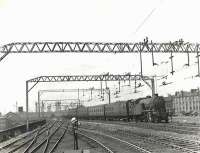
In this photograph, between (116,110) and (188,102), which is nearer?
(116,110)

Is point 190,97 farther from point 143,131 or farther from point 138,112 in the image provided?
point 143,131

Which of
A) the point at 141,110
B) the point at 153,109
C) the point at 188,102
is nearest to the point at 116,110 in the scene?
the point at 141,110

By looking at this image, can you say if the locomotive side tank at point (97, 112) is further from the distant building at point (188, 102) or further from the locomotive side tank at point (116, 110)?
the distant building at point (188, 102)

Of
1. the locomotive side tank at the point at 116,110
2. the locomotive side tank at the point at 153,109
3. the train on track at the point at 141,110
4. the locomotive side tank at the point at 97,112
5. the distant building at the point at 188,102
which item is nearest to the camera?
the locomotive side tank at the point at 153,109

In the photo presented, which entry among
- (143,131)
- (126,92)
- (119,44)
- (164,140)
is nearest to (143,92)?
(126,92)

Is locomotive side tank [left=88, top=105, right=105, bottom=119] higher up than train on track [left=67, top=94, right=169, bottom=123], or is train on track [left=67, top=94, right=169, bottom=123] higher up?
train on track [left=67, top=94, right=169, bottom=123]

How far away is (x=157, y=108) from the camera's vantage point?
3588cm

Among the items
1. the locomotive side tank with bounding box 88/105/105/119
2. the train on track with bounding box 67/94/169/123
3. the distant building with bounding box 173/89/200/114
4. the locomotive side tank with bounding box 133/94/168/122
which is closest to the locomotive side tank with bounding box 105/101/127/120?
the train on track with bounding box 67/94/169/123

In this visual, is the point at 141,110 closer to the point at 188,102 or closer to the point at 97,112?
the point at 97,112

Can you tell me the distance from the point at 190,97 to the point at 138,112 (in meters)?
72.3

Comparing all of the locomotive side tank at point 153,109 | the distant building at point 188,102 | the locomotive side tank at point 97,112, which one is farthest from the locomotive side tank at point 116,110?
the distant building at point 188,102

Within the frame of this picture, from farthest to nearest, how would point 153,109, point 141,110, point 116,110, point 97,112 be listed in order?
1. point 97,112
2. point 116,110
3. point 141,110
4. point 153,109

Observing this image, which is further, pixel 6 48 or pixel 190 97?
pixel 190 97

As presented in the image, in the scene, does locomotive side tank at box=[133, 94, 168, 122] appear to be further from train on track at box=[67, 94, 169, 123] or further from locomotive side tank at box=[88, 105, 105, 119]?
locomotive side tank at box=[88, 105, 105, 119]
